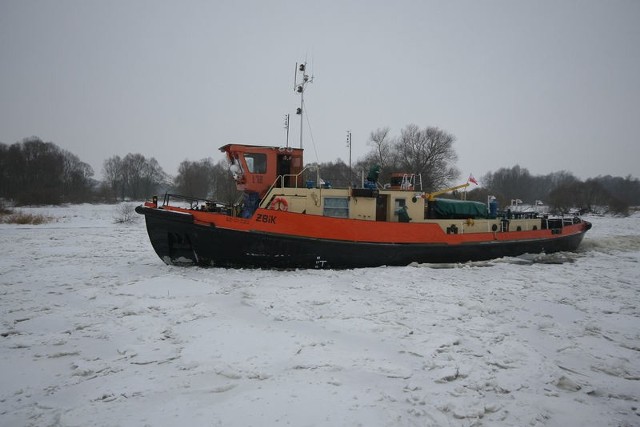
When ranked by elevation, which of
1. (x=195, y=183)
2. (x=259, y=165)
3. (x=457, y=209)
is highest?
(x=195, y=183)

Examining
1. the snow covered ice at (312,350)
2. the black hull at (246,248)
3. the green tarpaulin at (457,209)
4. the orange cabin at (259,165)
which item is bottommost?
the snow covered ice at (312,350)

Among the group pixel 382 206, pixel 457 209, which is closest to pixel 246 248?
pixel 382 206

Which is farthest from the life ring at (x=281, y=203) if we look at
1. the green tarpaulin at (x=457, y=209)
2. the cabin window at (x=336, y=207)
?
the green tarpaulin at (x=457, y=209)

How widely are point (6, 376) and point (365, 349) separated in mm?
3736

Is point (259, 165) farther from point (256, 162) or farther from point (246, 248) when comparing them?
point (246, 248)

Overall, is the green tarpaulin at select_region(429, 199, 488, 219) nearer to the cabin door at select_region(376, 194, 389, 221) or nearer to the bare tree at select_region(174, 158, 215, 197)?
the cabin door at select_region(376, 194, 389, 221)

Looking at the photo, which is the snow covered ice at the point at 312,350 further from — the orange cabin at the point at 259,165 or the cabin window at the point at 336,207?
the orange cabin at the point at 259,165

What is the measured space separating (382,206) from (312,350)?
6284 millimetres

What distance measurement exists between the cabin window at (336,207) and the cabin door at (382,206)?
114cm

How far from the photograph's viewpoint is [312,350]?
4.04 metres

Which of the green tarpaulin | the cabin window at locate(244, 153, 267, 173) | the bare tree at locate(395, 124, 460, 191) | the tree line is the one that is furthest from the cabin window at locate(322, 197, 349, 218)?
the bare tree at locate(395, 124, 460, 191)

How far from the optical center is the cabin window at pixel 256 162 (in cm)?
894

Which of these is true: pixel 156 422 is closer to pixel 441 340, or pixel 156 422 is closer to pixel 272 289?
pixel 441 340

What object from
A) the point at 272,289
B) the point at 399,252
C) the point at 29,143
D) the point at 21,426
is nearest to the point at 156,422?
the point at 21,426
